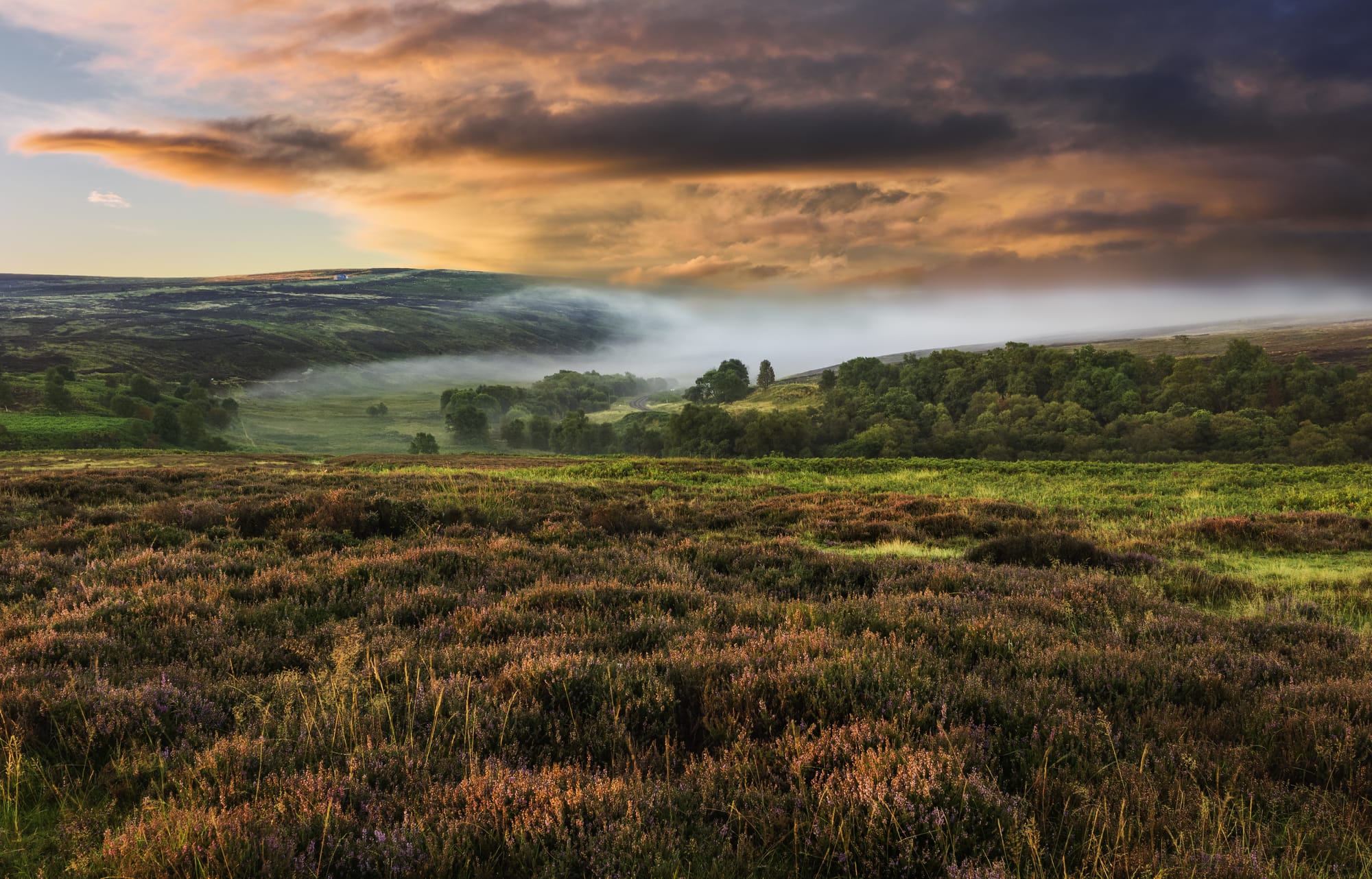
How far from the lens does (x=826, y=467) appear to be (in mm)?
34250

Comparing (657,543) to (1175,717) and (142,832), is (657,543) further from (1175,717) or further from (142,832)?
(142,832)

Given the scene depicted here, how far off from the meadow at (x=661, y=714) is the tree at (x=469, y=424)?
147391 mm

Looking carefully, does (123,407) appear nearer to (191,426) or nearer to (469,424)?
Result: (191,426)

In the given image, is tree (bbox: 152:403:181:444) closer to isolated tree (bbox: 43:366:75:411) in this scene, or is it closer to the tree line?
isolated tree (bbox: 43:366:75:411)

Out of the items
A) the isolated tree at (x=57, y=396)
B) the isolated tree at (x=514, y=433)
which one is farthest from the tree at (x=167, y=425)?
the isolated tree at (x=514, y=433)

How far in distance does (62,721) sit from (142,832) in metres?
2.07

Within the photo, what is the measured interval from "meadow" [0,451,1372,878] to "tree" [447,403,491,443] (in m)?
147

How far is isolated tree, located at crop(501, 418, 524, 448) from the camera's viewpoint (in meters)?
148

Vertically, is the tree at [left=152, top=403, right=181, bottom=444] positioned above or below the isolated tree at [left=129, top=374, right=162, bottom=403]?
below

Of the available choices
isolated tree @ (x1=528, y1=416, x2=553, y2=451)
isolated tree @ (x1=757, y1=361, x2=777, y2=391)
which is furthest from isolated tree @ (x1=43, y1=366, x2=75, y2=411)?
isolated tree @ (x1=757, y1=361, x2=777, y2=391)

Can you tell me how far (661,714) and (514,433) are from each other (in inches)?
5928

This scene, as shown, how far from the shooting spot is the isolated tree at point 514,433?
486 ft

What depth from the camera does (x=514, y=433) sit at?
149250 mm

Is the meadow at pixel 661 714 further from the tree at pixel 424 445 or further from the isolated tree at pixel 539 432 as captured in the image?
the isolated tree at pixel 539 432
